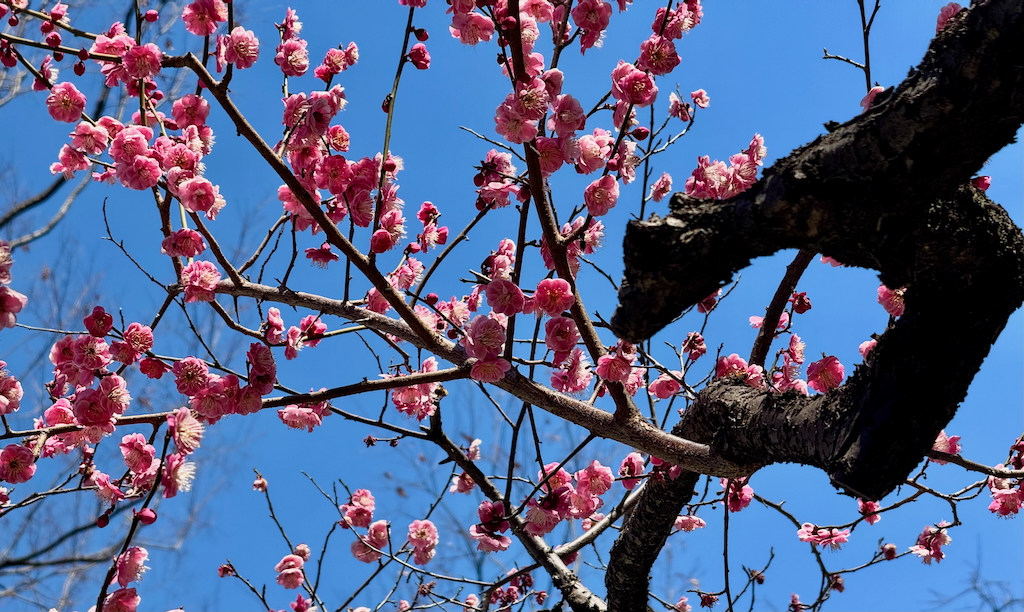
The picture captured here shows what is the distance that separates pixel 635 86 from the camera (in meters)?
2.17

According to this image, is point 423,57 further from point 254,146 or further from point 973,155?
point 973,155

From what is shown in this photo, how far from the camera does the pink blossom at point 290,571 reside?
359 centimetres

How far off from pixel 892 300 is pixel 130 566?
292cm

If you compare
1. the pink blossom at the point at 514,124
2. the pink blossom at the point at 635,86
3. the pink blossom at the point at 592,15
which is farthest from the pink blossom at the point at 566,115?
the pink blossom at the point at 592,15

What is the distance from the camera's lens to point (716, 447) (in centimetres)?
223

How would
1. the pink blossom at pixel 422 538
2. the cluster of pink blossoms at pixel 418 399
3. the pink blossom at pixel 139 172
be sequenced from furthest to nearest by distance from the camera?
the pink blossom at pixel 422 538 → the cluster of pink blossoms at pixel 418 399 → the pink blossom at pixel 139 172

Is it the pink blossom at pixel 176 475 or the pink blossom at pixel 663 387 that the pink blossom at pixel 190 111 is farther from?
the pink blossom at pixel 663 387

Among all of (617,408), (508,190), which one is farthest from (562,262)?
(617,408)

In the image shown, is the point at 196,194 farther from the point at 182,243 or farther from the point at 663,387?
the point at 663,387

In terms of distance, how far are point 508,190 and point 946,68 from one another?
4.24ft

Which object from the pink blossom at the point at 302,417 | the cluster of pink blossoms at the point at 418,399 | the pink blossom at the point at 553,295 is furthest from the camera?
the cluster of pink blossoms at the point at 418,399

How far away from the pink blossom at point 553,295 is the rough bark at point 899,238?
435mm

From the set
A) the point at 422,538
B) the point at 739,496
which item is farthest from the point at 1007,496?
the point at 422,538

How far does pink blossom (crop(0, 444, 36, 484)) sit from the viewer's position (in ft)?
7.36
